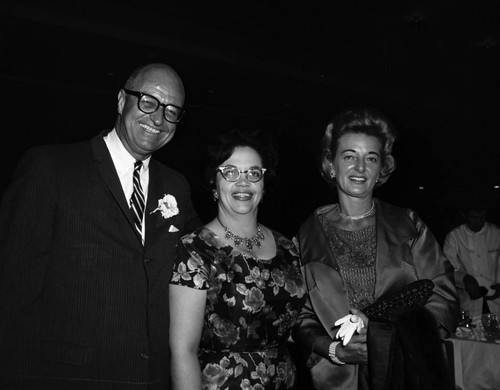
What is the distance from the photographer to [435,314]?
2348 millimetres

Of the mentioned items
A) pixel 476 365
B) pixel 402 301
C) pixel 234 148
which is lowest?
pixel 476 365

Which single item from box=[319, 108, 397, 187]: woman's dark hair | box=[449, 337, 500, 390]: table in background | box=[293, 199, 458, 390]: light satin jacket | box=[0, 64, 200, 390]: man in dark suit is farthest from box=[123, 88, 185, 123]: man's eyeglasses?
box=[449, 337, 500, 390]: table in background

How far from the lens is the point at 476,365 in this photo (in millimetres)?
3611

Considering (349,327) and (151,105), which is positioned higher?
(151,105)

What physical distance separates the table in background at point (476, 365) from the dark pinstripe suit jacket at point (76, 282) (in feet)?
7.62

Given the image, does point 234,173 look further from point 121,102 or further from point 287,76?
point 287,76

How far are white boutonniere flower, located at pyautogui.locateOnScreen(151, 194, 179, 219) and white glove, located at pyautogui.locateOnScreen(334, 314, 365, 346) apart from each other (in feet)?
2.97

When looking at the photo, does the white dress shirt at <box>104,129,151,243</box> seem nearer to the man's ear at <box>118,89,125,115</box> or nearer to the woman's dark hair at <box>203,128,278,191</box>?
the man's ear at <box>118,89,125,115</box>

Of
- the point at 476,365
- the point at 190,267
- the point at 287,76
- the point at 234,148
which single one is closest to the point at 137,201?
the point at 190,267

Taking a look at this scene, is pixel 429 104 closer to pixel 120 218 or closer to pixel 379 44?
pixel 379 44

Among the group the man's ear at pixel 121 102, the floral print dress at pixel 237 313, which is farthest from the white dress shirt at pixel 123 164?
the floral print dress at pixel 237 313

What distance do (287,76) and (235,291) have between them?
7789mm

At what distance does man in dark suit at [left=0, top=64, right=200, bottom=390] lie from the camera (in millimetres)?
2027

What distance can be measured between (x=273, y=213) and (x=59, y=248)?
1191 cm
